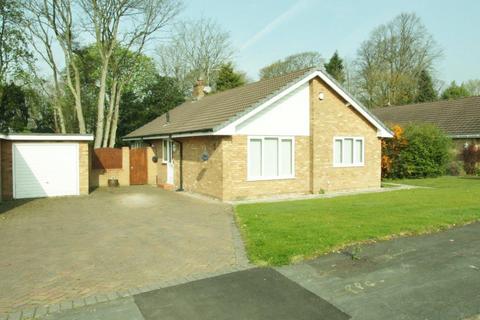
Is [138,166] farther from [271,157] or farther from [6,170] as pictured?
[271,157]

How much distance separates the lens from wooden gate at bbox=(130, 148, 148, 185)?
71.4ft

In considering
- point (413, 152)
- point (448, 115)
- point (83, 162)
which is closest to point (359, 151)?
point (413, 152)

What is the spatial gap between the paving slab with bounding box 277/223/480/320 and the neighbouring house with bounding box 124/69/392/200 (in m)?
7.56

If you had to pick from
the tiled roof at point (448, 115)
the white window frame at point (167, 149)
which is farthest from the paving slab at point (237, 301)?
the tiled roof at point (448, 115)

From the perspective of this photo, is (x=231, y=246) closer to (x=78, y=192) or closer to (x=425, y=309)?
(x=425, y=309)

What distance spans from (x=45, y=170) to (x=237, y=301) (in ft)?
45.9

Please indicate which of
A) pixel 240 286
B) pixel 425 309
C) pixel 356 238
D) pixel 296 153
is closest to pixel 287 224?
pixel 356 238

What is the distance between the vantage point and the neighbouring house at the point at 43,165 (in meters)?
15.7

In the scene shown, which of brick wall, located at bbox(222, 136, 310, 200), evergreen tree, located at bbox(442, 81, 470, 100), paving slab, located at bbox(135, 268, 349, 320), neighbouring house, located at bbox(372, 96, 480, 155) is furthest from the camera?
evergreen tree, located at bbox(442, 81, 470, 100)

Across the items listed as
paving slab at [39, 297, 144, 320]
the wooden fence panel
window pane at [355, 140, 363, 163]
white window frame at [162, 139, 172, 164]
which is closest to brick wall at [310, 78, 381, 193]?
window pane at [355, 140, 363, 163]

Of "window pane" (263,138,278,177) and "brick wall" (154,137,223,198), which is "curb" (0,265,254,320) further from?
"window pane" (263,138,278,177)

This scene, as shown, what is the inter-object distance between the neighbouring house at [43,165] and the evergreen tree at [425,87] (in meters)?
42.6

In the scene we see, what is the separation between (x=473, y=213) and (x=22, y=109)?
35.2m

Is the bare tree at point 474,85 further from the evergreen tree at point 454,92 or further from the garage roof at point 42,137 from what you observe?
the garage roof at point 42,137
